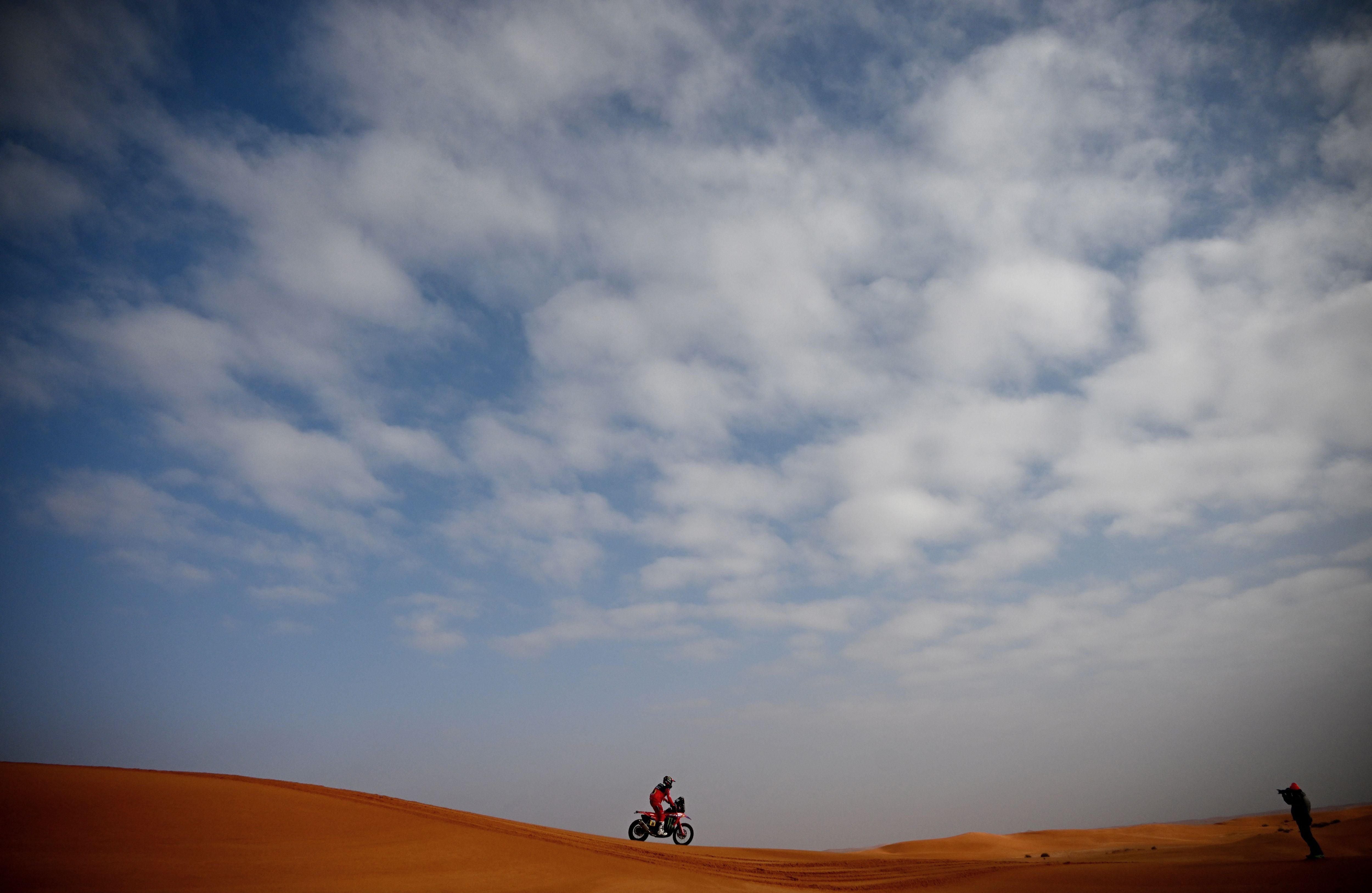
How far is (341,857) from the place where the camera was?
8.54 metres

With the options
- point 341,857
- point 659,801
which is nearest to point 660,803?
point 659,801

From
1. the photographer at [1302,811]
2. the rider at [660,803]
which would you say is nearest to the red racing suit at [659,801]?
the rider at [660,803]

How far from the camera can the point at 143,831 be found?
8523 mm

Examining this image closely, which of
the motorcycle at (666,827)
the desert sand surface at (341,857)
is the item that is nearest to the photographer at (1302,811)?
the desert sand surface at (341,857)

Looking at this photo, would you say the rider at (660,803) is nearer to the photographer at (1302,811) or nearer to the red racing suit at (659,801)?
→ the red racing suit at (659,801)

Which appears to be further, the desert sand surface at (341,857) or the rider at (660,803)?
the rider at (660,803)

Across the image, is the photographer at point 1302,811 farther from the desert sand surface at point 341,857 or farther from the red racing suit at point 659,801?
the red racing suit at point 659,801

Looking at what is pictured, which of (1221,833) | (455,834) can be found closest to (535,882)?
(455,834)

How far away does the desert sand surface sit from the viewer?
24.6ft

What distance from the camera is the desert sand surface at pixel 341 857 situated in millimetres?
7500

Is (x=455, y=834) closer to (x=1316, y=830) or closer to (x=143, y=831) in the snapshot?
(x=143, y=831)

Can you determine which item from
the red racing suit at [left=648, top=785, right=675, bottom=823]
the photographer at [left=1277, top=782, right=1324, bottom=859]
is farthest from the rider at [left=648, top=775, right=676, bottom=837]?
the photographer at [left=1277, top=782, right=1324, bottom=859]

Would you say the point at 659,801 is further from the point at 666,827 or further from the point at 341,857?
the point at 341,857

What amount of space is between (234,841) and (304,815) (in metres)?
1.34
